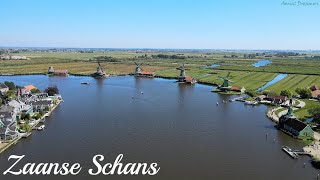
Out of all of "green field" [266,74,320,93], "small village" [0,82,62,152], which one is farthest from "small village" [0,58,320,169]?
"green field" [266,74,320,93]

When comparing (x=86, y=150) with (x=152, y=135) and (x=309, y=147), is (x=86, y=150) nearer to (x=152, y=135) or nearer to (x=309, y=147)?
(x=152, y=135)

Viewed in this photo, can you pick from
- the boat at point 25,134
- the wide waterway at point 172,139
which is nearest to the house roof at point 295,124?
the wide waterway at point 172,139

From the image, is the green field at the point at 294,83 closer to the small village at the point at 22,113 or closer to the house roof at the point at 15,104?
the small village at the point at 22,113

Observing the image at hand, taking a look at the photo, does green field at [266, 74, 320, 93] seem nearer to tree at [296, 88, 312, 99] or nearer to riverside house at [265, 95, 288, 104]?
tree at [296, 88, 312, 99]

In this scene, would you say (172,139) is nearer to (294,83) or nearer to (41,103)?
(41,103)

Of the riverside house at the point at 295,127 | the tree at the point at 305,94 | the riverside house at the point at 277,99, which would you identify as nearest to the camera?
the riverside house at the point at 295,127

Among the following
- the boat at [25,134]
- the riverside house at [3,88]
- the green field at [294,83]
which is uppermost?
the riverside house at [3,88]

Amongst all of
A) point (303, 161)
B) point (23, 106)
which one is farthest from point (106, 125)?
point (303, 161)
